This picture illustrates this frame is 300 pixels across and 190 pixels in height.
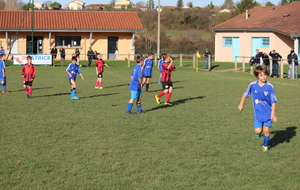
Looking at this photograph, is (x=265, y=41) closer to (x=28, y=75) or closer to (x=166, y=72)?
(x=166, y=72)

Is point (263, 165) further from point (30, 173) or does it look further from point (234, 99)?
point (234, 99)

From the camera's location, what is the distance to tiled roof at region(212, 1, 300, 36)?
38938mm

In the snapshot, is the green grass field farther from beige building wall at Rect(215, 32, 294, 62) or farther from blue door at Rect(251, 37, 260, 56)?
blue door at Rect(251, 37, 260, 56)

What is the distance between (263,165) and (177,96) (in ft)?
31.8

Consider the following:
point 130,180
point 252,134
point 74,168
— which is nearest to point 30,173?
point 74,168

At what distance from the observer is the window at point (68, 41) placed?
154ft

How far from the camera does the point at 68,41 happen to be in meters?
47.3

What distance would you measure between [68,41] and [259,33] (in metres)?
18.7

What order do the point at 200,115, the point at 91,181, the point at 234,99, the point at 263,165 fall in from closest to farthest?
the point at 91,181 → the point at 263,165 → the point at 200,115 → the point at 234,99

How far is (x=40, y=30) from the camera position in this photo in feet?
148

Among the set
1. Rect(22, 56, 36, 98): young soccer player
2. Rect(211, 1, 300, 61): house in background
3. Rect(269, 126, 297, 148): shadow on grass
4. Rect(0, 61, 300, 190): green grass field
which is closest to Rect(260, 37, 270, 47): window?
Rect(211, 1, 300, 61): house in background

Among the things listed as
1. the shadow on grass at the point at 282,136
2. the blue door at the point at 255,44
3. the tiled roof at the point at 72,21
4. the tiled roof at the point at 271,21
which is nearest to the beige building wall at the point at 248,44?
the blue door at the point at 255,44

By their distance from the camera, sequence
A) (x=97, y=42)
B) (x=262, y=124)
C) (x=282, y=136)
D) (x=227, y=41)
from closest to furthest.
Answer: (x=262, y=124) < (x=282, y=136) < (x=227, y=41) < (x=97, y=42)

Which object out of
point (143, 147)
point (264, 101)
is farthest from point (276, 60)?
point (143, 147)
